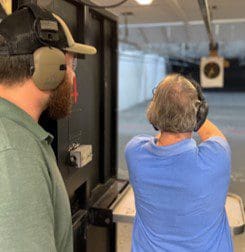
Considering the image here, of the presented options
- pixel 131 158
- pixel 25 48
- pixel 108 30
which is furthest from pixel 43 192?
pixel 108 30

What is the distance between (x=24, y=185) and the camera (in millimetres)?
649

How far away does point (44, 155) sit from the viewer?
75 cm

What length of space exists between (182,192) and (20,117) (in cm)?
58

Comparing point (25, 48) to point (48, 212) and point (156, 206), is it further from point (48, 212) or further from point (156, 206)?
point (156, 206)

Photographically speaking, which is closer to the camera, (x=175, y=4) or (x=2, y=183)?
(x=2, y=183)

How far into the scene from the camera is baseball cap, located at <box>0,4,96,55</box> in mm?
759

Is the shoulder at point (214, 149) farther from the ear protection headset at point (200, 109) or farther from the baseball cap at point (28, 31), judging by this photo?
the baseball cap at point (28, 31)

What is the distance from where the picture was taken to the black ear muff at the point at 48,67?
30.3 inches

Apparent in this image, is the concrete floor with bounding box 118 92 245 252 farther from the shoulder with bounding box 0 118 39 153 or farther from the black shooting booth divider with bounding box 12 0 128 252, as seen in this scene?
the shoulder with bounding box 0 118 39 153

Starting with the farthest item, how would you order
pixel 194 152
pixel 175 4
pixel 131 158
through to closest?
pixel 175 4, pixel 131 158, pixel 194 152

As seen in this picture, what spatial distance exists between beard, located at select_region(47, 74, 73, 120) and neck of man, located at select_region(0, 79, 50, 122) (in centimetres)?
6

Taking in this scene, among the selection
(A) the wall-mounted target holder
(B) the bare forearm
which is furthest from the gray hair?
(A) the wall-mounted target holder

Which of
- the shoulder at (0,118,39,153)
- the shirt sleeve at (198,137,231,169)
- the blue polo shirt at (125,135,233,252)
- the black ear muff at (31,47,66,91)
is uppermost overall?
the black ear muff at (31,47,66,91)

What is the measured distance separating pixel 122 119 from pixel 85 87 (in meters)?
6.57
